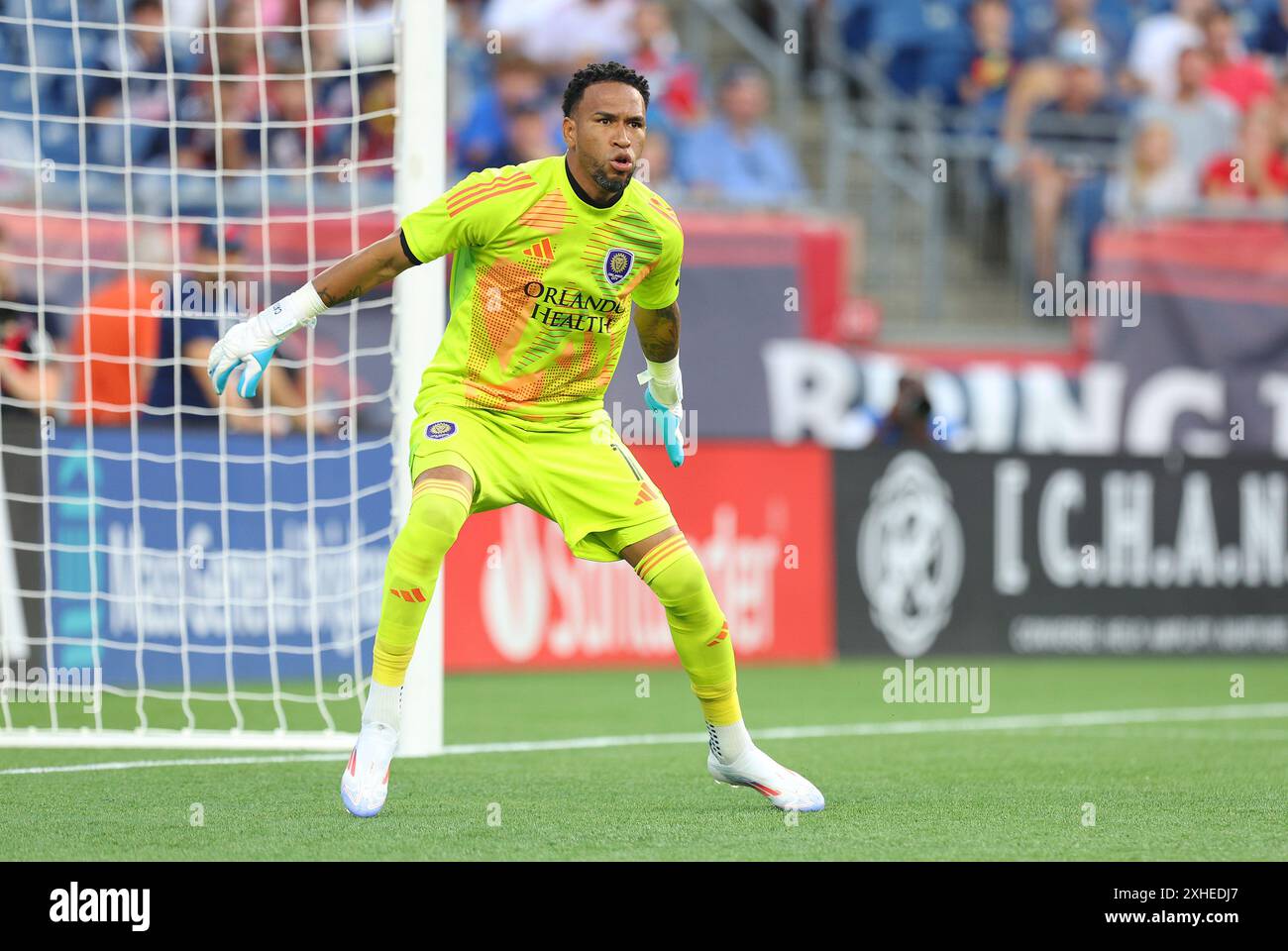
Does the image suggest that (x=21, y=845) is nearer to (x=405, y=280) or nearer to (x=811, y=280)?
(x=405, y=280)

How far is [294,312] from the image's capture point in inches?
248

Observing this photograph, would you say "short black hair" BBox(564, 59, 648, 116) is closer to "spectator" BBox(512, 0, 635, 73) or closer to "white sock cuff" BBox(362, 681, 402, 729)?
"white sock cuff" BBox(362, 681, 402, 729)

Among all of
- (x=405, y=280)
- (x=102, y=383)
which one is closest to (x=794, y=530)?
(x=102, y=383)

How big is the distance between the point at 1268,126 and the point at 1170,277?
6.80 feet

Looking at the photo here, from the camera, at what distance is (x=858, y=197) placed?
1797 cm

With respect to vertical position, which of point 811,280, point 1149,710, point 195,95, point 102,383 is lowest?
point 1149,710

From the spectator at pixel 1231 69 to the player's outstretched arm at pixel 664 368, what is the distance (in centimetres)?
1276

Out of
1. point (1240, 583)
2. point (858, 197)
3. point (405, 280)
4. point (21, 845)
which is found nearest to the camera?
point (21, 845)

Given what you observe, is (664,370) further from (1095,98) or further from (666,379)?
(1095,98)

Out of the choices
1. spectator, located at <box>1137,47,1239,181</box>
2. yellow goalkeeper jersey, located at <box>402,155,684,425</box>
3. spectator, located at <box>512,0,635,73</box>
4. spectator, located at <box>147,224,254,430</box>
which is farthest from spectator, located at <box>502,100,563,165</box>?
yellow goalkeeper jersey, located at <box>402,155,684,425</box>

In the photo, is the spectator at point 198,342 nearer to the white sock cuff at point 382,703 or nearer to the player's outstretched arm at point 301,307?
the player's outstretched arm at point 301,307

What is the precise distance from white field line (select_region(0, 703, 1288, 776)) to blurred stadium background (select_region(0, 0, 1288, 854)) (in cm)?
44

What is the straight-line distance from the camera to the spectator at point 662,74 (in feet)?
55.0
